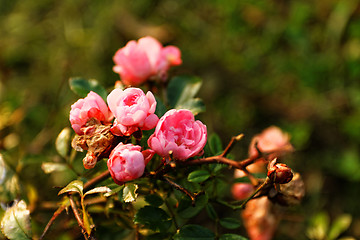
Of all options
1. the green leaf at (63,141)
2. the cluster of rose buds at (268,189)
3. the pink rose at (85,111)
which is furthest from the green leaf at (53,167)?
the cluster of rose buds at (268,189)

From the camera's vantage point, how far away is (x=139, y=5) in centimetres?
225

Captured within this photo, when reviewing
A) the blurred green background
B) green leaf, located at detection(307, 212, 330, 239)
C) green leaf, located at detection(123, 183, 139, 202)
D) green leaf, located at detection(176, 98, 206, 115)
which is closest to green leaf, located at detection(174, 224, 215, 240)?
green leaf, located at detection(123, 183, 139, 202)

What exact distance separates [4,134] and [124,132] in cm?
89

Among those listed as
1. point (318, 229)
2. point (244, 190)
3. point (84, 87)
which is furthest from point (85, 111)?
point (318, 229)

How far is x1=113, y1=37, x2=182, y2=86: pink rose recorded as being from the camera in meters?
0.94

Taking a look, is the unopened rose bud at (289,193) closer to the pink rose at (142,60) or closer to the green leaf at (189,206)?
the green leaf at (189,206)

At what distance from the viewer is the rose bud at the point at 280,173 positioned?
0.67m

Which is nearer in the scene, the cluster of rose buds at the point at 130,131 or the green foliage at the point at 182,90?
the cluster of rose buds at the point at 130,131

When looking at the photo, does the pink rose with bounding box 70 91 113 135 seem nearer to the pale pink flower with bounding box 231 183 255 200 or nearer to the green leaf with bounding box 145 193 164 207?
the green leaf with bounding box 145 193 164 207

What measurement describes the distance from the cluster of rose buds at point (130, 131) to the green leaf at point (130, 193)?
21 mm

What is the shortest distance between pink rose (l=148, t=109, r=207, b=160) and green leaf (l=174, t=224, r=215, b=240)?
166 mm

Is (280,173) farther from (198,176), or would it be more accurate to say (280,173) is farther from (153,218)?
(153,218)

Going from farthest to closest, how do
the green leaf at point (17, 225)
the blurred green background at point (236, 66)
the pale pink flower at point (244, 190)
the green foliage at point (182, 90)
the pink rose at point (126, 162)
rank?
the blurred green background at point (236, 66) < the pale pink flower at point (244, 190) < the green foliage at point (182, 90) < the green leaf at point (17, 225) < the pink rose at point (126, 162)

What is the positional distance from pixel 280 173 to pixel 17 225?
1.82 ft
